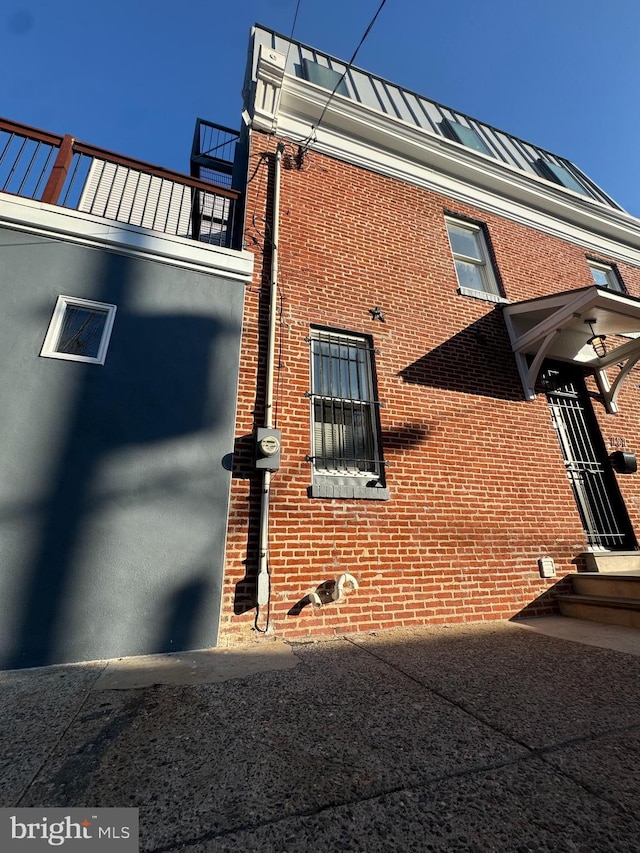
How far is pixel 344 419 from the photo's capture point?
13.8ft

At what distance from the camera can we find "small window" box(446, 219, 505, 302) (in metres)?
6.00

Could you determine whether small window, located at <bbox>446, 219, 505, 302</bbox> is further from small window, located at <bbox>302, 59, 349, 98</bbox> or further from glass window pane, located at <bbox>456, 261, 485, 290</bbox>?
small window, located at <bbox>302, 59, 349, 98</bbox>

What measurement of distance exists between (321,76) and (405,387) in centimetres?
655

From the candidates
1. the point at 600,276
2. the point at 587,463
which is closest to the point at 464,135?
the point at 600,276

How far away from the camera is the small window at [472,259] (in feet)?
19.7

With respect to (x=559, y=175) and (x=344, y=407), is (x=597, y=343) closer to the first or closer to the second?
(x=344, y=407)

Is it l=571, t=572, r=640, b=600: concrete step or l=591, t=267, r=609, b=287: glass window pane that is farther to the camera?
l=591, t=267, r=609, b=287: glass window pane

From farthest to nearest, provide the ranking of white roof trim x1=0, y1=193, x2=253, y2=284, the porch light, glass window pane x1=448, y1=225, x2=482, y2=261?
glass window pane x1=448, y1=225, x2=482, y2=261
the porch light
white roof trim x1=0, y1=193, x2=253, y2=284

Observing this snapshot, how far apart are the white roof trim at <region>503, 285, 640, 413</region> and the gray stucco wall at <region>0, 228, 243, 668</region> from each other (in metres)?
4.15

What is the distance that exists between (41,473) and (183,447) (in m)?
1.10

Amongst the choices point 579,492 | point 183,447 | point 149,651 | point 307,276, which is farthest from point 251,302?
point 579,492

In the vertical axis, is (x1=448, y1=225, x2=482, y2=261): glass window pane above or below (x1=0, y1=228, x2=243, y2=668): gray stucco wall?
above

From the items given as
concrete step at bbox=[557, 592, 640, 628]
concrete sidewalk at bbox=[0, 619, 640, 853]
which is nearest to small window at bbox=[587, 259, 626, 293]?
concrete step at bbox=[557, 592, 640, 628]

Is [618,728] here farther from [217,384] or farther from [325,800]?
[217,384]
